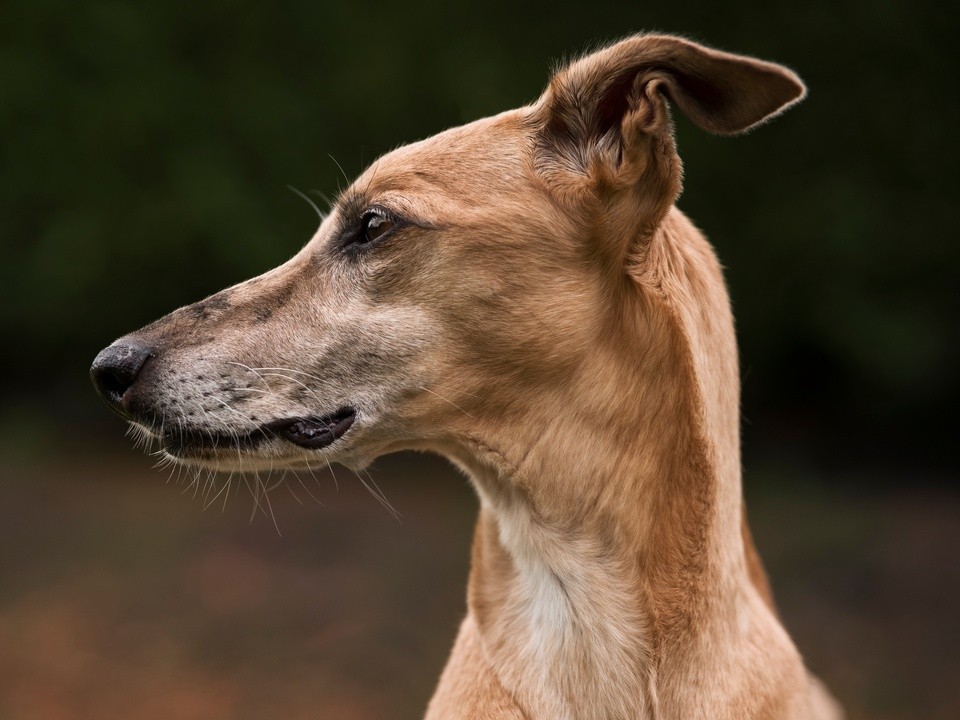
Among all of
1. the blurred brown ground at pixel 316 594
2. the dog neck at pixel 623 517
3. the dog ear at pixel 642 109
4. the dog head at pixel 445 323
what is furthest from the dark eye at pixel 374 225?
the blurred brown ground at pixel 316 594

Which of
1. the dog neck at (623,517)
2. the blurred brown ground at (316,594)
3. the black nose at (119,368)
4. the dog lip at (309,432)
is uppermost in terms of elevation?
the black nose at (119,368)

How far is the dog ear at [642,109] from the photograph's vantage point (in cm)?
281

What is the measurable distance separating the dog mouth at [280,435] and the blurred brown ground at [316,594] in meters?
3.65

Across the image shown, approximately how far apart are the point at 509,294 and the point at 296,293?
0.60 m

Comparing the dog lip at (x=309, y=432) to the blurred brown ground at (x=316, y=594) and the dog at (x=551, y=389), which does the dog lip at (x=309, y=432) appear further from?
the blurred brown ground at (x=316, y=594)

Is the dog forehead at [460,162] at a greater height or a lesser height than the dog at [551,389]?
greater

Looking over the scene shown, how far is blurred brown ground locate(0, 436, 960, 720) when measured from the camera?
21.2 ft

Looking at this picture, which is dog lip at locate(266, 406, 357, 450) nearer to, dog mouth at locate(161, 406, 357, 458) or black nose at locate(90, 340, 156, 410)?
dog mouth at locate(161, 406, 357, 458)

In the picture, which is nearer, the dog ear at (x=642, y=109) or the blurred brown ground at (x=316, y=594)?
the dog ear at (x=642, y=109)

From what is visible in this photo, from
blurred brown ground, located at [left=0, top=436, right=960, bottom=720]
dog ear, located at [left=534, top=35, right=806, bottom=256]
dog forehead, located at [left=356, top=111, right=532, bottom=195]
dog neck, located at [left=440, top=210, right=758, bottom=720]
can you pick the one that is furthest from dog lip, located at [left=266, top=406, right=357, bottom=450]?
blurred brown ground, located at [left=0, top=436, right=960, bottom=720]

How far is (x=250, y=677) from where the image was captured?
6.63 meters

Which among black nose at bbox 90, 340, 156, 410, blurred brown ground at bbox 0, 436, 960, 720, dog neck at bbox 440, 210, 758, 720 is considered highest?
black nose at bbox 90, 340, 156, 410

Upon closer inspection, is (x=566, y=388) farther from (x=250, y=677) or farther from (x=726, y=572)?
(x=250, y=677)

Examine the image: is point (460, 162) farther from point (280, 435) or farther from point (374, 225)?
point (280, 435)
